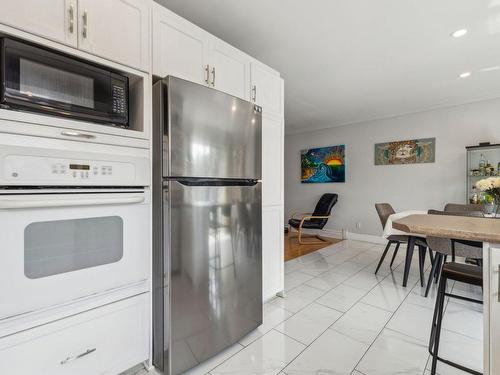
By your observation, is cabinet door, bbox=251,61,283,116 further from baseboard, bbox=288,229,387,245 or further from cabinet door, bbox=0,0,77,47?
baseboard, bbox=288,229,387,245

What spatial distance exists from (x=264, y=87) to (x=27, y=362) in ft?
7.48

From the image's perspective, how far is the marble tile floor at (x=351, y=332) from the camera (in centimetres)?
152

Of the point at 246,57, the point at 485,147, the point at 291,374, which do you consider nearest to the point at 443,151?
the point at 485,147

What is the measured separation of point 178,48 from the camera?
1.57 meters

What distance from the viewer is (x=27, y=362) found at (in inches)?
41.4

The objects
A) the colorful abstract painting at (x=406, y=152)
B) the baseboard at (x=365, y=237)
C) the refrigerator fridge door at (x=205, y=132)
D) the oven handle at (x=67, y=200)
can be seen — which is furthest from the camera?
the baseboard at (x=365, y=237)

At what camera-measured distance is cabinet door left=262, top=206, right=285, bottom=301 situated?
221 centimetres

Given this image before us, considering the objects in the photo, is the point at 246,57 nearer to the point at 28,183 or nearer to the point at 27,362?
the point at 28,183

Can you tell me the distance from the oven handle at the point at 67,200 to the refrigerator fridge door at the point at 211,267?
0.21 meters

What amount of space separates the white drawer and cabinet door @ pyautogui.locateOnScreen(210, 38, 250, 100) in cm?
151

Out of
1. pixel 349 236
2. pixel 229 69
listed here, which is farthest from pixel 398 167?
pixel 229 69

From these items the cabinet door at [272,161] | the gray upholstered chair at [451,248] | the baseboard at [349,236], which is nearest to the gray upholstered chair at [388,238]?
the gray upholstered chair at [451,248]

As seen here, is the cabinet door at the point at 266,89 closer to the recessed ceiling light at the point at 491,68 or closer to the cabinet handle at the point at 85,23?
the cabinet handle at the point at 85,23

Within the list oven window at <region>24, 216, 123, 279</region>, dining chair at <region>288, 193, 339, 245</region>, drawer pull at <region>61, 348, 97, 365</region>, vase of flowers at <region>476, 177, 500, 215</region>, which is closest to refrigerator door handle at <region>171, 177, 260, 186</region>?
oven window at <region>24, 216, 123, 279</region>
